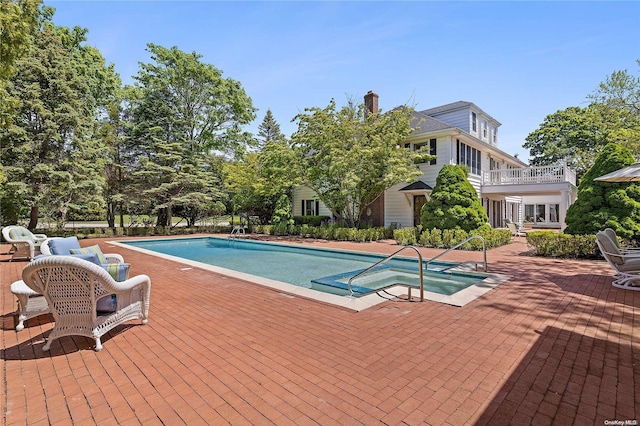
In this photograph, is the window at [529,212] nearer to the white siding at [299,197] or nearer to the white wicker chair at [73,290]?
the white siding at [299,197]

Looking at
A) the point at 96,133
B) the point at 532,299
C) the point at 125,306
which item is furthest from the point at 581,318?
the point at 96,133

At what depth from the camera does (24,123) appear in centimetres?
1681

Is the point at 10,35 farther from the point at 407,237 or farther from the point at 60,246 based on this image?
the point at 407,237

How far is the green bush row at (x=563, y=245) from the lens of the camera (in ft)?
31.6

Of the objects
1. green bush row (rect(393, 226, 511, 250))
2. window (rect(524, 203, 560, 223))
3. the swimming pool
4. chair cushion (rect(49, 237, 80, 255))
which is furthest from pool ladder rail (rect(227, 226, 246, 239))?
window (rect(524, 203, 560, 223))

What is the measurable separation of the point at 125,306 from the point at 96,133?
882 inches

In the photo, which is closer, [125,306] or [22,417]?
[22,417]

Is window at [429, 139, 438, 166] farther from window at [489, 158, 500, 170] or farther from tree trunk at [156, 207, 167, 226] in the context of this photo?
tree trunk at [156, 207, 167, 226]

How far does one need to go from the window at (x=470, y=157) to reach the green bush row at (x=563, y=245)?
849 cm

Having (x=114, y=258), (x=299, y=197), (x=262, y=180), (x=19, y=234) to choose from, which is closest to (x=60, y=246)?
(x=114, y=258)

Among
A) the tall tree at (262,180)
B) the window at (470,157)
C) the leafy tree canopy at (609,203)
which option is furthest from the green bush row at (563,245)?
the tall tree at (262,180)

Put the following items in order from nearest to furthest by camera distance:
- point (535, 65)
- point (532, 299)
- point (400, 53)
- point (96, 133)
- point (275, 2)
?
point (532, 299)
point (275, 2)
point (400, 53)
point (535, 65)
point (96, 133)

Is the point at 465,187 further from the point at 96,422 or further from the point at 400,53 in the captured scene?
the point at 96,422

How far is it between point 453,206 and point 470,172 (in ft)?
20.4
